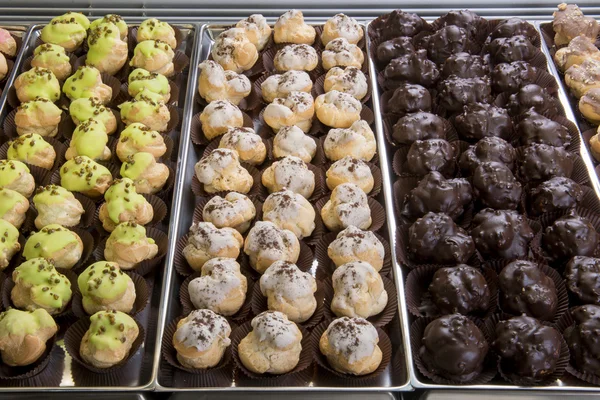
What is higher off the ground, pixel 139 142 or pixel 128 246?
pixel 139 142

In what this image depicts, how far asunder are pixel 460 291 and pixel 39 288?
6.09ft

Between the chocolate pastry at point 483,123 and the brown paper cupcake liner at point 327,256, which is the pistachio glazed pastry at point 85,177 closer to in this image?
the brown paper cupcake liner at point 327,256

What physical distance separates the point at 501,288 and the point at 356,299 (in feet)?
2.16

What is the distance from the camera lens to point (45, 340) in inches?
107

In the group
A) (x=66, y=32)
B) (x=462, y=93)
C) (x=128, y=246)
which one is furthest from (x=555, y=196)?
(x=66, y=32)

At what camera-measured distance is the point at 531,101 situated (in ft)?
12.0

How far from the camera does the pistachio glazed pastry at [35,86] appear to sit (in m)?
3.77

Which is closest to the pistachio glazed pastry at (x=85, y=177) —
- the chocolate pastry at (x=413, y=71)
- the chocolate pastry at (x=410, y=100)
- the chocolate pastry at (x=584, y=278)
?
the chocolate pastry at (x=410, y=100)

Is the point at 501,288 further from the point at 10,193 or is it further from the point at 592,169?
the point at 10,193

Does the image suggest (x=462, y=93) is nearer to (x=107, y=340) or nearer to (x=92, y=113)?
(x=92, y=113)

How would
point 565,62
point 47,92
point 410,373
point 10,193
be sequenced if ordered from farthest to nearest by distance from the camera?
point 565,62, point 47,92, point 10,193, point 410,373

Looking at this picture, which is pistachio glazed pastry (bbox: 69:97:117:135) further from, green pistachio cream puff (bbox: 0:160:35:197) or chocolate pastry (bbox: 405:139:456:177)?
chocolate pastry (bbox: 405:139:456:177)

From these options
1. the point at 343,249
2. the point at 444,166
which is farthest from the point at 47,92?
the point at 444,166

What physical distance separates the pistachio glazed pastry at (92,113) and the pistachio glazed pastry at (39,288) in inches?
41.9
